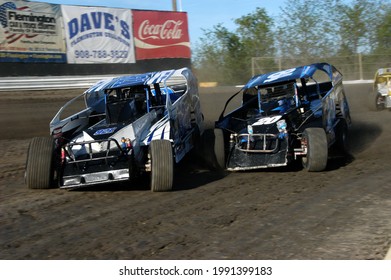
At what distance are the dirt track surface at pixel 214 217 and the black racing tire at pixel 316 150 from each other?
0.46ft

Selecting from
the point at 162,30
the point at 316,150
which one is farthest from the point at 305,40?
the point at 316,150

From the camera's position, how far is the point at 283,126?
8.88 metres

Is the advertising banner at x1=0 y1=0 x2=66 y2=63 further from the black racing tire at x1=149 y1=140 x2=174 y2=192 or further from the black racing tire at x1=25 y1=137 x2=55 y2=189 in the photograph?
the black racing tire at x1=149 y1=140 x2=174 y2=192

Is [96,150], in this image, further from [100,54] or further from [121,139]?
[100,54]

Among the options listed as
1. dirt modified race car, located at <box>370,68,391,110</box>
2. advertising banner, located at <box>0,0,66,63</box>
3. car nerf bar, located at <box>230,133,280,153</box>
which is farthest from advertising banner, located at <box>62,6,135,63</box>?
car nerf bar, located at <box>230,133,280,153</box>

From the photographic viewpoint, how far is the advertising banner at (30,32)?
60.1 ft

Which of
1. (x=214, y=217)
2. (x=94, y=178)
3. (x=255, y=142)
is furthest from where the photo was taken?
(x=255, y=142)

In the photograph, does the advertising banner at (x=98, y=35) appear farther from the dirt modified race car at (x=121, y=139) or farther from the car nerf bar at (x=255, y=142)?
the car nerf bar at (x=255, y=142)

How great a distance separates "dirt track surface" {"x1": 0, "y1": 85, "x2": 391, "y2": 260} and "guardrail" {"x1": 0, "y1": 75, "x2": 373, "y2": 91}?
10023 mm

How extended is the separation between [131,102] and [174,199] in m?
2.76

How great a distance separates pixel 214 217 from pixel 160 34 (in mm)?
18719

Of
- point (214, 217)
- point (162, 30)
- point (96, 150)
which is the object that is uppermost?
point (162, 30)

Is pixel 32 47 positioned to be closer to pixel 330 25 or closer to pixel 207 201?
pixel 207 201

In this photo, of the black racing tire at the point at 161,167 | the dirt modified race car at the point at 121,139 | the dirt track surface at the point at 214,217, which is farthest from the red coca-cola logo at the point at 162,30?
the black racing tire at the point at 161,167
